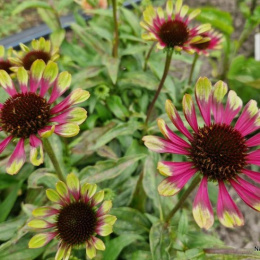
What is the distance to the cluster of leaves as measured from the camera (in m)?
1.00

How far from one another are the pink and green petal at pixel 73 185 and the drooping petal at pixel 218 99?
1.38 ft

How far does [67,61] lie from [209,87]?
95cm

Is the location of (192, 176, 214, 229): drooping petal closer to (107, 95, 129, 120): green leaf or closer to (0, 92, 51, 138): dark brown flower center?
(0, 92, 51, 138): dark brown flower center

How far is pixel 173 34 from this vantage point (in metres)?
1.06

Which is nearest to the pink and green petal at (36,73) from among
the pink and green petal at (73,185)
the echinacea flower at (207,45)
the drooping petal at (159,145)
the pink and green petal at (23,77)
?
the pink and green petal at (23,77)

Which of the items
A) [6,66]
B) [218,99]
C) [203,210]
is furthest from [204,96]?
[6,66]

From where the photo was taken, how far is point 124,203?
1.20 metres

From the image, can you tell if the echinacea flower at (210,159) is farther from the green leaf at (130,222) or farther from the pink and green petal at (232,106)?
the green leaf at (130,222)

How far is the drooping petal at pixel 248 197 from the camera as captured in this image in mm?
654

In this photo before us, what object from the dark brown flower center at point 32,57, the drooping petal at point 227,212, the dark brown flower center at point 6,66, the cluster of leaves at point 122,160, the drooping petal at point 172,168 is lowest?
the cluster of leaves at point 122,160

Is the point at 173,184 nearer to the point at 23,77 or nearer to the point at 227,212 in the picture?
the point at 227,212

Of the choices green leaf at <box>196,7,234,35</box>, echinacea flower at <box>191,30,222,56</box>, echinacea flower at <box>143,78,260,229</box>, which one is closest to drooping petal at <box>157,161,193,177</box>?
echinacea flower at <box>143,78,260,229</box>

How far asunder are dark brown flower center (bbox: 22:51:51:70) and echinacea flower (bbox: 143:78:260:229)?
68cm

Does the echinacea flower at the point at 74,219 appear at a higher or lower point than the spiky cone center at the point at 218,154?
lower
